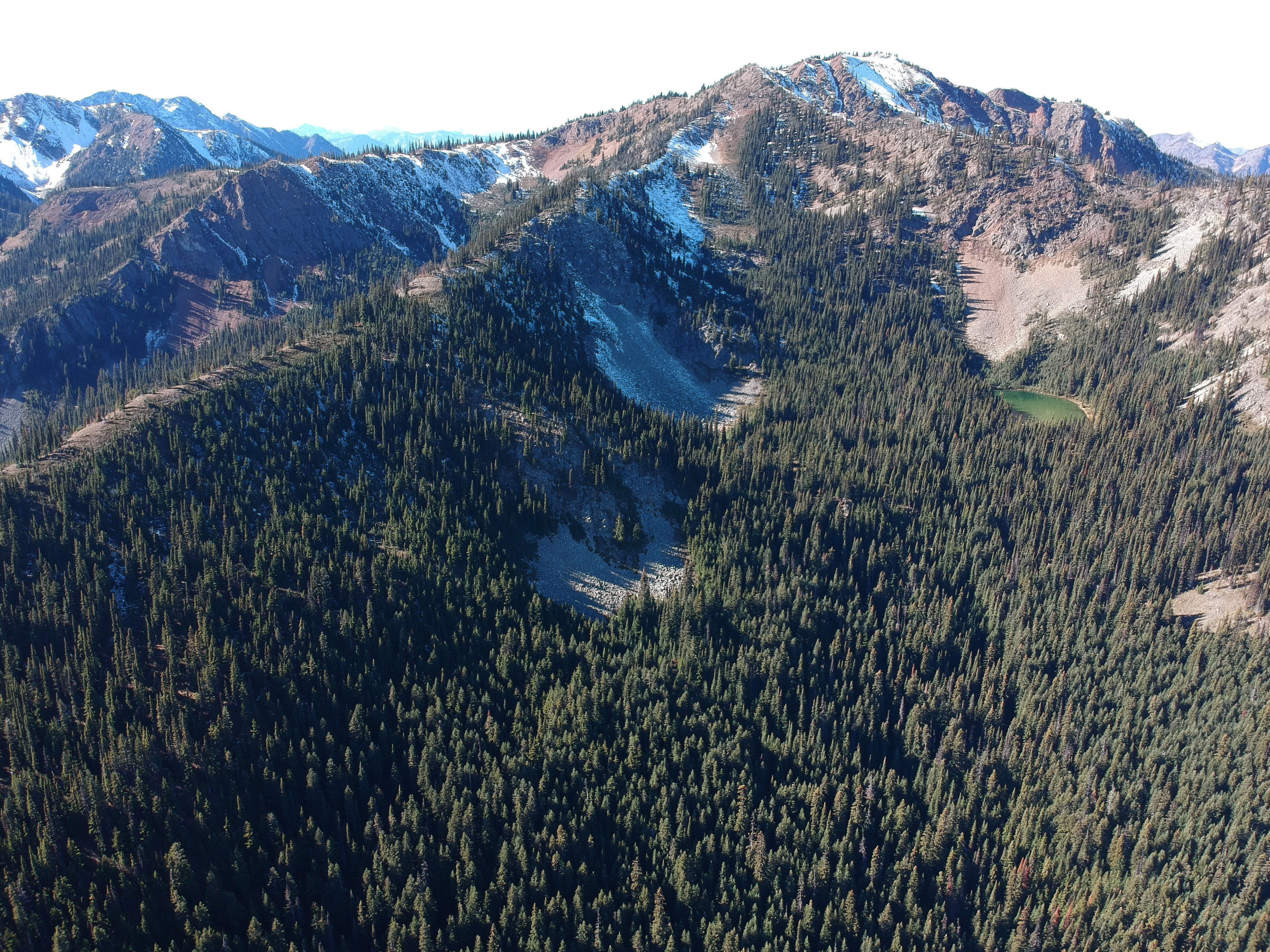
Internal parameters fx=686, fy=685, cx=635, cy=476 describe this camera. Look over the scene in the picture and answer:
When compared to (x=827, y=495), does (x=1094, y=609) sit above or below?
below

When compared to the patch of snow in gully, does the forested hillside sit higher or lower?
lower

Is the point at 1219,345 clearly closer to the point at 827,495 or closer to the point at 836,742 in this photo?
the point at 827,495

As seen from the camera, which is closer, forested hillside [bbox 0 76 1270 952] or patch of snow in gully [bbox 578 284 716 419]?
forested hillside [bbox 0 76 1270 952]

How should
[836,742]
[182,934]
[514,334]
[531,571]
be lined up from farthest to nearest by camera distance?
1. [514,334]
2. [531,571]
3. [836,742]
4. [182,934]

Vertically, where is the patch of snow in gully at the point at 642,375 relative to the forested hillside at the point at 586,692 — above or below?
above

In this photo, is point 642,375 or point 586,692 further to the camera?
point 642,375

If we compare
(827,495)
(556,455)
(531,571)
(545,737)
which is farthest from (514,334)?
(545,737)

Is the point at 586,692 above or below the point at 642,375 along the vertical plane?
below

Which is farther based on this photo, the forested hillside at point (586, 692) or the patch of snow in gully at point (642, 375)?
the patch of snow in gully at point (642, 375)
